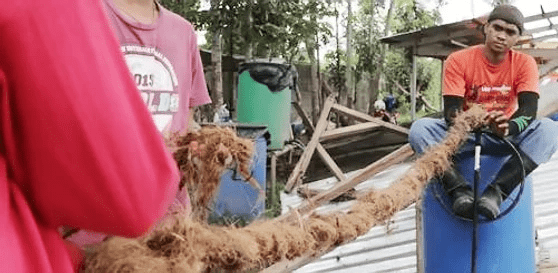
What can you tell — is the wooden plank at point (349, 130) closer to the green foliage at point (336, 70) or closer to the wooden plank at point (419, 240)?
the wooden plank at point (419, 240)

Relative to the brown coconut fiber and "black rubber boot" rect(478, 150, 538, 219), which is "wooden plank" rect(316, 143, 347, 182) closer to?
"black rubber boot" rect(478, 150, 538, 219)

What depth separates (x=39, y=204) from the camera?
24.9 inches

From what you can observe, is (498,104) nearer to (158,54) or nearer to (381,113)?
(158,54)

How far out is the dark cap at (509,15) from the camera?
2769mm

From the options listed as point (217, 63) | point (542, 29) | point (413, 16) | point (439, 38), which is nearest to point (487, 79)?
point (217, 63)

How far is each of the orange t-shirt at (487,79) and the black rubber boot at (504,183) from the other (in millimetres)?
307

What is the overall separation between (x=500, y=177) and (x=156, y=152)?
221cm

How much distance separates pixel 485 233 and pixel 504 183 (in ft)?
0.85

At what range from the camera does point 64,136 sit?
23.5 inches

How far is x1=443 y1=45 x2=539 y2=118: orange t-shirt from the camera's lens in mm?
2836

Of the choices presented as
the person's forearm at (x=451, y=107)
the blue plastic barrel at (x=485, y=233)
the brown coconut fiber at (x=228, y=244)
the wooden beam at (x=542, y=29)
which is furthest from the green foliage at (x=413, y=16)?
the brown coconut fiber at (x=228, y=244)

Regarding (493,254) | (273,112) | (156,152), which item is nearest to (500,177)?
(493,254)

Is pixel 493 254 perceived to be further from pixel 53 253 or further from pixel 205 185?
pixel 53 253

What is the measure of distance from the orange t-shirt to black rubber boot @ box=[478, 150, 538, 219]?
307 millimetres
